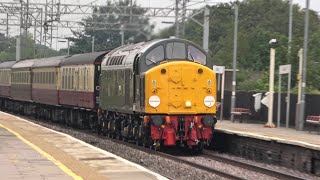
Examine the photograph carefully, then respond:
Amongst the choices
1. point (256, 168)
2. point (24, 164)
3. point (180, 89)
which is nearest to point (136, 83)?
point (180, 89)

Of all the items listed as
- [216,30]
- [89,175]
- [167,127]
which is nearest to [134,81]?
[167,127]

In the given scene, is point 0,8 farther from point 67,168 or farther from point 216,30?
point 67,168

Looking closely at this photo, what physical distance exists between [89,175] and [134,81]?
7419 mm

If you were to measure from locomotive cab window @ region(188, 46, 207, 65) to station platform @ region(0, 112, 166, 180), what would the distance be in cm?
428

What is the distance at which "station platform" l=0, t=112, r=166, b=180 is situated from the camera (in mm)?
10664

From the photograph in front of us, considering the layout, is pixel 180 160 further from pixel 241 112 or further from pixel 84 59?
pixel 241 112


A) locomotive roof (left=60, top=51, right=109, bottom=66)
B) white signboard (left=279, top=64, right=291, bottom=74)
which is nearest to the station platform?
locomotive roof (left=60, top=51, right=109, bottom=66)

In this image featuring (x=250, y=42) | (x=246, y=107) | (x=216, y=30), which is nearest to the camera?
(x=246, y=107)

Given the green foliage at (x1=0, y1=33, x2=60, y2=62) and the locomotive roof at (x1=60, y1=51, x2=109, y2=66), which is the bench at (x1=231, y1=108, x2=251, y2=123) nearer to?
the locomotive roof at (x1=60, y1=51, x2=109, y2=66)

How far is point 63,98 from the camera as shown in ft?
95.5

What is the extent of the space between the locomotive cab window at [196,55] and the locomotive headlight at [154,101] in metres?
1.84

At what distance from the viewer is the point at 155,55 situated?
17547 millimetres

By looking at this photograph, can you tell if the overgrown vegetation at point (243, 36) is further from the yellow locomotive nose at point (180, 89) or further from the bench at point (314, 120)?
the bench at point (314, 120)

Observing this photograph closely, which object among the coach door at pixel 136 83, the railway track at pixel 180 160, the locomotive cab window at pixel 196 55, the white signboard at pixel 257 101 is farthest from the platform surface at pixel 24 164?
the white signboard at pixel 257 101
